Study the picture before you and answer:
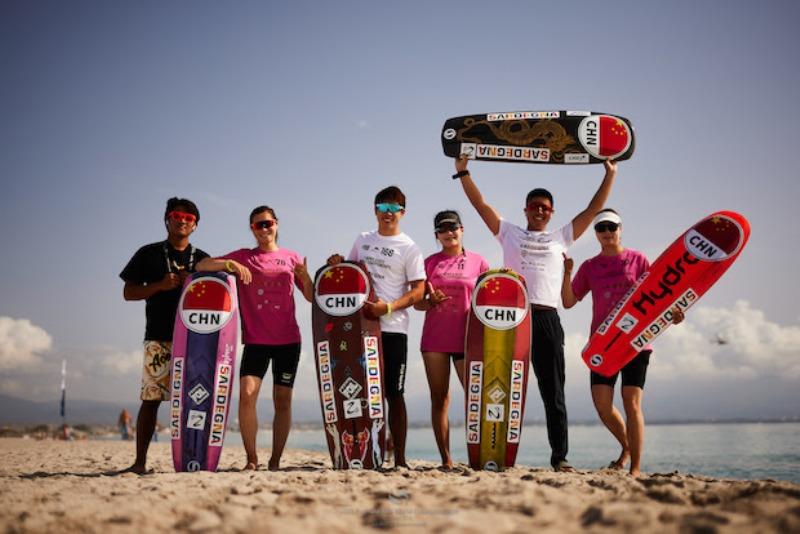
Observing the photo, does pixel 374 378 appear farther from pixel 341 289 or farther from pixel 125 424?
pixel 125 424

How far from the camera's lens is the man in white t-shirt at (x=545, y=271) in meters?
4.55

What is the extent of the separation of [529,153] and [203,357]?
3760 millimetres

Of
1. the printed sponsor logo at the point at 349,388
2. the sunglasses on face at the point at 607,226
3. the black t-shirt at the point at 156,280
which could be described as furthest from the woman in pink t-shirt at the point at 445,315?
the black t-shirt at the point at 156,280

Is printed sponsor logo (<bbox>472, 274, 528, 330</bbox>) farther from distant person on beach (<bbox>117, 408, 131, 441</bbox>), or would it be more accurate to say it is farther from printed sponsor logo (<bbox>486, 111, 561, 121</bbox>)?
distant person on beach (<bbox>117, 408, 131, 441</bbox>)

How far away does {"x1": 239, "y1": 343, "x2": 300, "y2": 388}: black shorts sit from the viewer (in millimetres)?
4656

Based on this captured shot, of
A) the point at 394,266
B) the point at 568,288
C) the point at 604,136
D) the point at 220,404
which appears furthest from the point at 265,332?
the point at 604,136

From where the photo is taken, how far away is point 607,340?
4.80 meters

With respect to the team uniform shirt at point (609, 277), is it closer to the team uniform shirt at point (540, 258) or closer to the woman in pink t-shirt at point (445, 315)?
the team uniform shirt at point (540, 258)

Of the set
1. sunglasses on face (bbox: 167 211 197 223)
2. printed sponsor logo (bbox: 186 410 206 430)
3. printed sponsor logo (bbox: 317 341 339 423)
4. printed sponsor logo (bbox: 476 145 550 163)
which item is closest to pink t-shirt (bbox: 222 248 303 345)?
printed sponsor logo (bbox: 317 341 339 423)

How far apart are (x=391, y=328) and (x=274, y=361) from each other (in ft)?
3.41

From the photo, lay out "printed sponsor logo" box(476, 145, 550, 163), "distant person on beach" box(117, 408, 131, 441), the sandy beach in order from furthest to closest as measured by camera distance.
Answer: "distant person on beach" box(117, 408, 131, 441)
"printed sponsor logo" box(476, 145, 550, 163)
the sandy beach

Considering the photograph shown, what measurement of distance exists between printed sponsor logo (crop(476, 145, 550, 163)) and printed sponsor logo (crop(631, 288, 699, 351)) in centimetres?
192

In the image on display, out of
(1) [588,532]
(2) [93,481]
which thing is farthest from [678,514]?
(2) [93,481]

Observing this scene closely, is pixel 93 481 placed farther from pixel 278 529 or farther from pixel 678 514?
pixel 678 514
